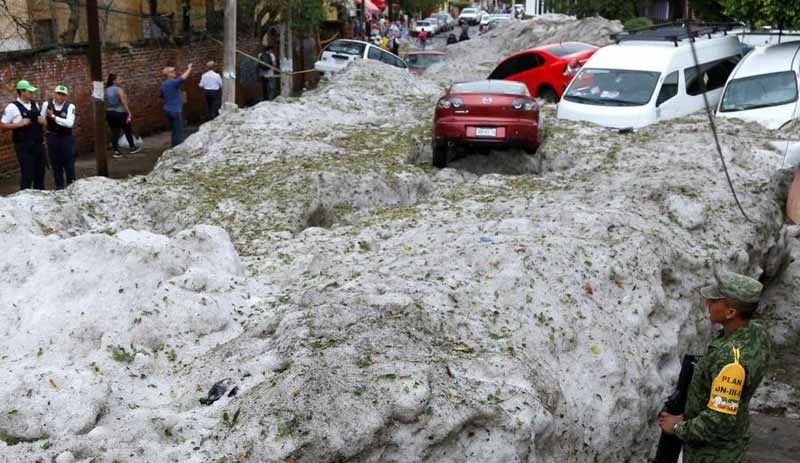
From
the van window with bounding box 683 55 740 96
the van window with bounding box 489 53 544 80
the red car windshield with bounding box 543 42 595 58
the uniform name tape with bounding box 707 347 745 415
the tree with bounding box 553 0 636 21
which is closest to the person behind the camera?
the uniform name tape with bounding box 707 347 745 415

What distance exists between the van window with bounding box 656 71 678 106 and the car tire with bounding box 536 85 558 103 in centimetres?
497

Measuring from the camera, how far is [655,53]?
16297mm

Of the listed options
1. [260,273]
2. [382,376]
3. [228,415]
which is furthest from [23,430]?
[260,273]

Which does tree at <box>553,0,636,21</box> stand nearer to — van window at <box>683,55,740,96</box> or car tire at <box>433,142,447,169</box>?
van window at <box>683,55,740,96</box>

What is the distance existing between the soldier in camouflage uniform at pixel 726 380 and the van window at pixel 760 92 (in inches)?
444

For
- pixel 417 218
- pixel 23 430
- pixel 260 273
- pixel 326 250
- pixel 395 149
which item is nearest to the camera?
pixel 23 430

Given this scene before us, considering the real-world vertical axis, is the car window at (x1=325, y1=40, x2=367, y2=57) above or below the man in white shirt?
above

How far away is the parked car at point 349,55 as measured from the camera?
2758 centimetres

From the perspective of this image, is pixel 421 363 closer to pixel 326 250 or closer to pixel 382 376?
pixel 382 376

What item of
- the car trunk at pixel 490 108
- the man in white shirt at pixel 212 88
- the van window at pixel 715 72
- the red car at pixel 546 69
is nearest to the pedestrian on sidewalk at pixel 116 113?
the man in white shirt at pixel 212 88

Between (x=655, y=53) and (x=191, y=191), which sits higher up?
(x=655, y=53)

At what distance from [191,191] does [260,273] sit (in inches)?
116

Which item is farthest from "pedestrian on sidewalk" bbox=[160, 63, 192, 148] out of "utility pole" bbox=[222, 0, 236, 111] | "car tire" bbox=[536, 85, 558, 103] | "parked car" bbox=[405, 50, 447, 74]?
"parked car" bbox=[405, 50, 447, 74]

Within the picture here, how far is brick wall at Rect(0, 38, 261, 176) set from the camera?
631 inches
